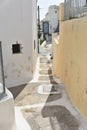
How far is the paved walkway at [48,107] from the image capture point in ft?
22.6

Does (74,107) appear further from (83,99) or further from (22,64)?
(22,64)

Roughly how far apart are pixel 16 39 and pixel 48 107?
4.47 m

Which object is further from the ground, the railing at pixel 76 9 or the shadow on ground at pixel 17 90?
the railing at pixel 76 9

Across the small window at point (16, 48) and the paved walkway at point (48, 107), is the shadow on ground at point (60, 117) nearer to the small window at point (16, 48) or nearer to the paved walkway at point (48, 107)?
the paved walkway at point (48, 107)

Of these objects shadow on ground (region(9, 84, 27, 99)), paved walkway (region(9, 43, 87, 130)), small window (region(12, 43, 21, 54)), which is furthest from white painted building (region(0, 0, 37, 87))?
paved walkway (region(9, 43, 87, 130))

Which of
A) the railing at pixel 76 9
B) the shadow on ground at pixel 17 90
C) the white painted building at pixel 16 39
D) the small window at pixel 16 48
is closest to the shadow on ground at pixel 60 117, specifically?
the shadow on ground at pixel 17 90

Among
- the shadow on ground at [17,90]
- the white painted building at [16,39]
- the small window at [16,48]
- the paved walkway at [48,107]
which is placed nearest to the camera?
the paved walkway at [48,107]

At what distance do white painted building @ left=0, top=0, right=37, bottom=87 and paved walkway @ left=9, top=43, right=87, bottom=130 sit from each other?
2.89ft

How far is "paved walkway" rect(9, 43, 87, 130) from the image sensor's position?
6.90 meters

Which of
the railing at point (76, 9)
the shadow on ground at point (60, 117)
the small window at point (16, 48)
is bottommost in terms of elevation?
the shadow on ground at point (60, 117)

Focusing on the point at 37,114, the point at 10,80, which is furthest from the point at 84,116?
the point at 10,80

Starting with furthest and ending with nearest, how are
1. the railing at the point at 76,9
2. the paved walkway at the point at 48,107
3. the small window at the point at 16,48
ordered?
the small window at the point at 16,48 → the railing at the point at 76,9 → the paved walkway at the point at 48,107

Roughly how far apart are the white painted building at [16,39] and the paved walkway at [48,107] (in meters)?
0.88

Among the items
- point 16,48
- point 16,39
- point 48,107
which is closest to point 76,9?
point 16,39
